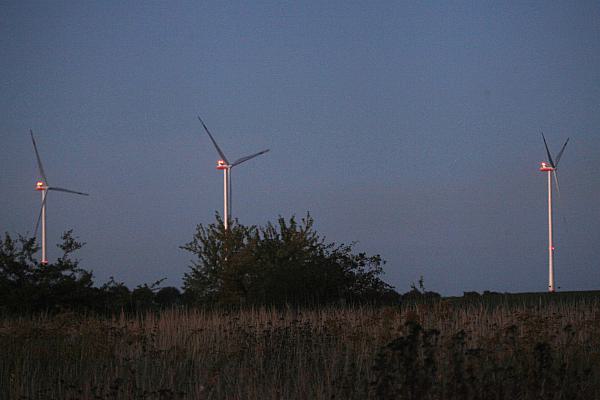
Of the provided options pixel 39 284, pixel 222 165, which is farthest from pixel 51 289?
pixel 222 165

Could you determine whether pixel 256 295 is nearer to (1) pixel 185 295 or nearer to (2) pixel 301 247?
(2) pixel 301 247

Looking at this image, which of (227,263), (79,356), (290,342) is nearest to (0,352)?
(79,356)

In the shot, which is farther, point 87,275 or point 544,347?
point 87,275

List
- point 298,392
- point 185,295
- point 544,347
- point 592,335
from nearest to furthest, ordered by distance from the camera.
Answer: point 544,347, point 298,392, point 592,335, point 185,295

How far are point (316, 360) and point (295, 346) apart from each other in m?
2.22

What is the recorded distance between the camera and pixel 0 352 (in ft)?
50.2

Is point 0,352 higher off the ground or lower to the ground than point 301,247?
lower

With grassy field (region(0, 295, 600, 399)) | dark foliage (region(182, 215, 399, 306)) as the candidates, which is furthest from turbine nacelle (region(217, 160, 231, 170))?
grassy field (region(0, 295, 600, 399))

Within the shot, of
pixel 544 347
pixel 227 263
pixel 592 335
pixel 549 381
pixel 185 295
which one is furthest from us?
pixel 185 295

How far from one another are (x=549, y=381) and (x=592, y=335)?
5.14 metres

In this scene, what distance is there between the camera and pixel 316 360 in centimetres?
1276

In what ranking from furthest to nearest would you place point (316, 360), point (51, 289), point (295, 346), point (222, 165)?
point (222, 165), point (51, 289), point (295, 346), point (316, 360)

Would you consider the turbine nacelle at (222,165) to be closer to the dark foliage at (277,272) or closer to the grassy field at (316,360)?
the dark foliage at (277,272)

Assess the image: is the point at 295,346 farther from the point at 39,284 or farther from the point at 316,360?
the point at 39,284
